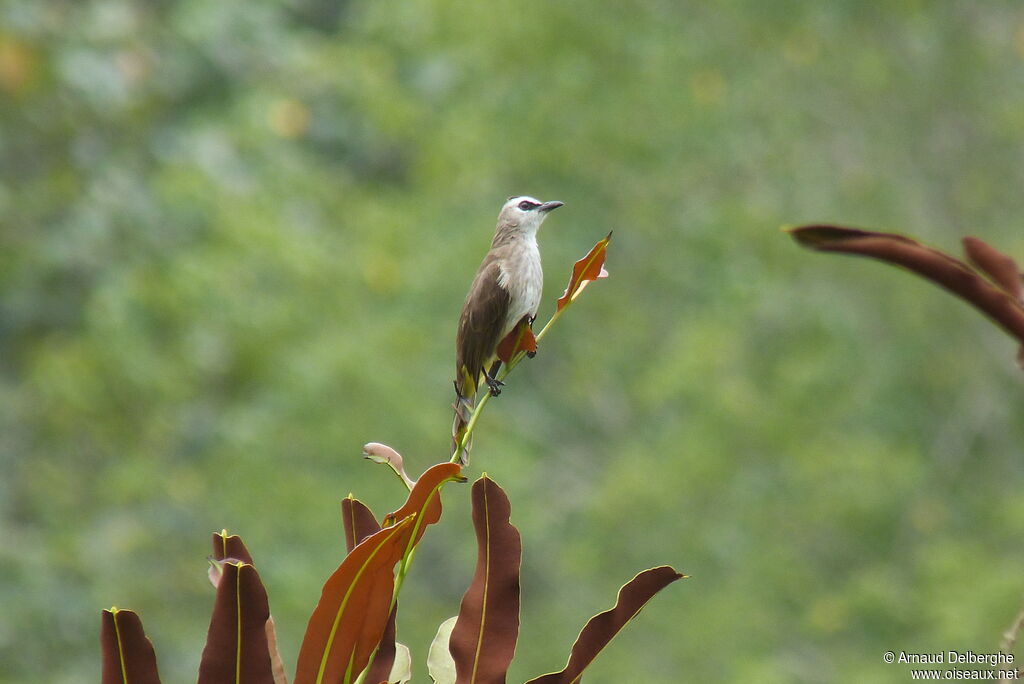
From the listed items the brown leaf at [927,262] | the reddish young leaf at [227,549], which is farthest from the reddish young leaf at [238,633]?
the brown leaf at [927,262]

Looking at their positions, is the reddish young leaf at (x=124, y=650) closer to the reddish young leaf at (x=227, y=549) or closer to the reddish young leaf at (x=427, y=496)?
the reddish young leaf at (x=227, y=549)

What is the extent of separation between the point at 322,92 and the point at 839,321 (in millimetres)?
5298

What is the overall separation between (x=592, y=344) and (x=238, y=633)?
8.79m

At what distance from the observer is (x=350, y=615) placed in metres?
1.76

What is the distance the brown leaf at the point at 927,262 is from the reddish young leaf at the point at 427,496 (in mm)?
551

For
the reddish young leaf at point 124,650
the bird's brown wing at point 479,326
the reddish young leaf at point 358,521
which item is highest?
the bird's brown wing at point 479,326

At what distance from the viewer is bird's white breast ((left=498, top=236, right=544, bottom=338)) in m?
2.99

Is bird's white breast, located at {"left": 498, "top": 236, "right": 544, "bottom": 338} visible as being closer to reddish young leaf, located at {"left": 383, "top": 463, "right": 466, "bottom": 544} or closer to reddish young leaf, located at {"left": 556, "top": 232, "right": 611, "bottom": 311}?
reddish young leaf, located at {"left": 556, "top": 232, "right": 611, "bottom": 311}

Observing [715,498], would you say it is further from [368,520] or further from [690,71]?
[368,520]

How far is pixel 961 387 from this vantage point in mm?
9086

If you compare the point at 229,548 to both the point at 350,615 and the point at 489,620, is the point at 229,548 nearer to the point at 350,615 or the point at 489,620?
the point at 350,615

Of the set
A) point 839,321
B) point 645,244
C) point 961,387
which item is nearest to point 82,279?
point 645,244

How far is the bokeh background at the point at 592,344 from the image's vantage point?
852cm

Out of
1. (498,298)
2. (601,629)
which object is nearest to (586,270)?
(601,629)
